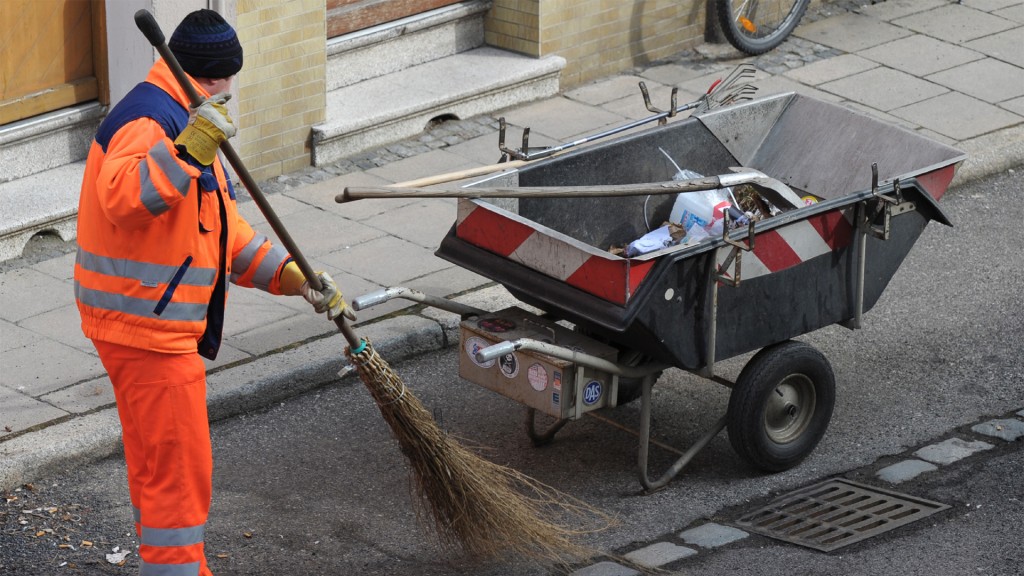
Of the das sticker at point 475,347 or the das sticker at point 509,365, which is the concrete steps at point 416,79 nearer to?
the das sticker at point 475,347

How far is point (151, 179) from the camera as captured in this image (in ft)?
14.5

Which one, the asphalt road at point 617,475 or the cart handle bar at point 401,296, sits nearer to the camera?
the asphalt road at point 617,475

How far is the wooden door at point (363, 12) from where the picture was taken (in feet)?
30.9

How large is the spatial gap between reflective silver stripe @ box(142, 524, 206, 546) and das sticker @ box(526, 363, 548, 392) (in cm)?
140

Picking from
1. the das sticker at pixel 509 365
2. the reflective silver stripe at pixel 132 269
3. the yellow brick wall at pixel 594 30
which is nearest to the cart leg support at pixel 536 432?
the das sticker at pixel 509 365

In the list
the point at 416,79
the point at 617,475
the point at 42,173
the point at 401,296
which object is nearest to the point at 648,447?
the point at 617,475

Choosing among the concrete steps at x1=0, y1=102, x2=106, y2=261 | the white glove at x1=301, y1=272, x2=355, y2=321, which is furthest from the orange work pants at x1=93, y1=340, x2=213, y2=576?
the concrete steps at x1=0, y1=102, x2=106, y2=261

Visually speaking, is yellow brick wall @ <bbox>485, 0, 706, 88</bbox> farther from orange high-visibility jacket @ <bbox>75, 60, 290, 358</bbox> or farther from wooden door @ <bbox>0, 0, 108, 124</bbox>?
orange high-visibility jacket @ <bbox>75, 60, 290, 358</bbox>

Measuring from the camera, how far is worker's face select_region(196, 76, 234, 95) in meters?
4.72

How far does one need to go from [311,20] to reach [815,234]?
12.5 feet

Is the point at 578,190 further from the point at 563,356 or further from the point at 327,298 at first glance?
the point at 327,298

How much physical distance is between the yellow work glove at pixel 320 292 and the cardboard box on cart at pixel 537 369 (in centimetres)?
80

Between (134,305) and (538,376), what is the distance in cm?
160

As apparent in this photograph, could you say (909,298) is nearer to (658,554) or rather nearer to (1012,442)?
(1012,442)
